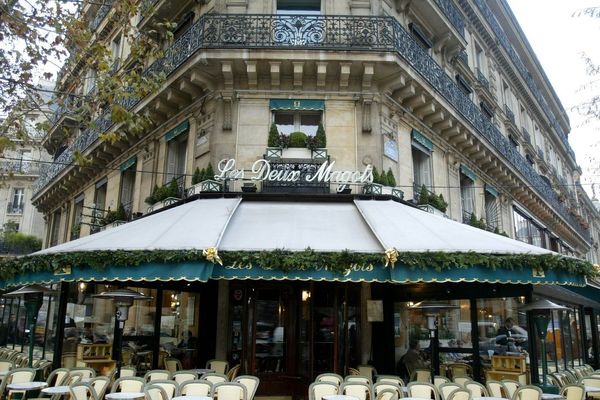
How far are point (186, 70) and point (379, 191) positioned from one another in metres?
4.83

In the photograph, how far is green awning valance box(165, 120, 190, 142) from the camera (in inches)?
459

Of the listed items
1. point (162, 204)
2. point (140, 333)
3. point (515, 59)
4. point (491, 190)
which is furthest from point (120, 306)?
point (515, 59)

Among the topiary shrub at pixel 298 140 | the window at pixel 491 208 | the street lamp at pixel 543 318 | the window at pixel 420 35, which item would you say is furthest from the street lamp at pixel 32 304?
the window at pixel 491 208

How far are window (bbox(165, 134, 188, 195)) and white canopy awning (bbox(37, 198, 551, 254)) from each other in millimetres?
2637

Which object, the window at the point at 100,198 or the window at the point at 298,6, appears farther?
the window at the point at 100,198

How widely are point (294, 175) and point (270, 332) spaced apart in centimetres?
313

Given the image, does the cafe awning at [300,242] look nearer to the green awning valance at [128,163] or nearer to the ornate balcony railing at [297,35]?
the ornate balcony railing at [297,35]

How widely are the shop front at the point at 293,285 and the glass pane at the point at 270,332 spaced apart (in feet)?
0.06

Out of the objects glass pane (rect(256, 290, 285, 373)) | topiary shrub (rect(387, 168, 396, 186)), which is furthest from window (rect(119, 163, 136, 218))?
topiary shrub (rect(387, 168, 396, 186))

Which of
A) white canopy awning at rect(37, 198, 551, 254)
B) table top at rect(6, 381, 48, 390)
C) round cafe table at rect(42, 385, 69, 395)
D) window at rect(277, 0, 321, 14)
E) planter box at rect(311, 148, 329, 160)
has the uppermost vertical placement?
window at rect(277, 0, 321, 14)

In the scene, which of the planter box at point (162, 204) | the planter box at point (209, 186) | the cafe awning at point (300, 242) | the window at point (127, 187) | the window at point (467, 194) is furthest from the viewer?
the window at point (467, 194)

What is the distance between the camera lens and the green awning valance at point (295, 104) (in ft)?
34.9

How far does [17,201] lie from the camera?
39.8m

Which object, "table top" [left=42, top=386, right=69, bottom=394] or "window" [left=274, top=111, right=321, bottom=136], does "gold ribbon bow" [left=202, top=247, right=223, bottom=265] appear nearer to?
"table top" [left=42, top=386, right=69, bottom=394]
